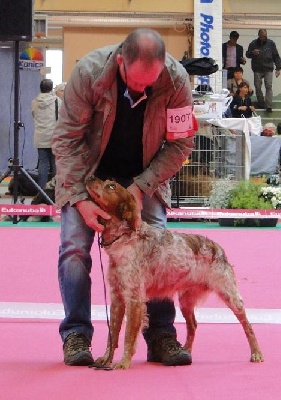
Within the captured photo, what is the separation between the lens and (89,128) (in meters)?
3.39

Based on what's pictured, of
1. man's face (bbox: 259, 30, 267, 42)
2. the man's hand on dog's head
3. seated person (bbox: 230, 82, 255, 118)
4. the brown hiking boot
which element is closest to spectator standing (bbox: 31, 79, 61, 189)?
seated person (bbox: 230, 82, 255, 118)

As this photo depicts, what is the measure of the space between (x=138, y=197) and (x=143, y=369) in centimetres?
64

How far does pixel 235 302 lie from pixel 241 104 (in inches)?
441

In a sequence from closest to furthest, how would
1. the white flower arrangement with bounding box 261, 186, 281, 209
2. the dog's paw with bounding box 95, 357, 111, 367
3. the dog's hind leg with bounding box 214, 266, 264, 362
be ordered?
the dog's paw with bounding box 95, 357, 111, 367 < the dog's hind leg with bounding box 214, 266, 264, 362 < the white flower arrangement with bounding box 261, 186, 281, 209

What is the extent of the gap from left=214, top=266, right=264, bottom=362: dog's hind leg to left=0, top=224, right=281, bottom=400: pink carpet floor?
2.2 inches

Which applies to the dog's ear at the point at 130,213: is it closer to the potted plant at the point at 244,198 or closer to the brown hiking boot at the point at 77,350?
the brown hiking boot at the point at 77,350

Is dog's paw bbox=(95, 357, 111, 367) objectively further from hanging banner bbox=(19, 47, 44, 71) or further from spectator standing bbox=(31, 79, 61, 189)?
hanging banner bbox=(19, 47, 44, 71)

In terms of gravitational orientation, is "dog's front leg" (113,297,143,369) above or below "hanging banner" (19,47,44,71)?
below

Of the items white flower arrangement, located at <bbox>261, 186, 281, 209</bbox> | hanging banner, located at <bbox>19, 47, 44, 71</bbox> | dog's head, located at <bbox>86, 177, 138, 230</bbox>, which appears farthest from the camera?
hanging banner, located at <bbox>19, 47, 44, 71</bbox>

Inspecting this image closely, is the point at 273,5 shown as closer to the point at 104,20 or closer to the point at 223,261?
the point at 104,20

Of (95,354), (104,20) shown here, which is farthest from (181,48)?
(95,354)

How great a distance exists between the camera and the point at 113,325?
3.33 metres

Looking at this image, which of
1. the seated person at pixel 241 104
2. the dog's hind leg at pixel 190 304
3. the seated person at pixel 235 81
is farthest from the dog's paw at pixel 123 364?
the seated person at pixel 235 81

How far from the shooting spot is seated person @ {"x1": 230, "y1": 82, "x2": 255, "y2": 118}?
14.2 metres
